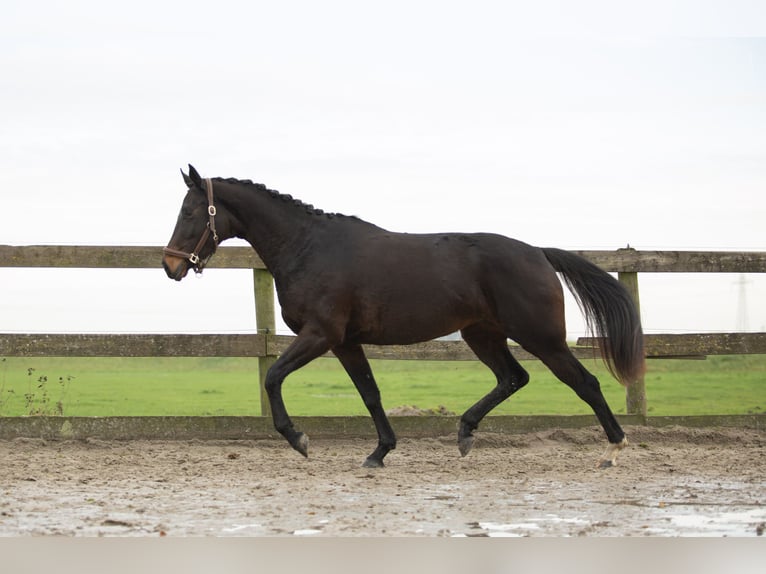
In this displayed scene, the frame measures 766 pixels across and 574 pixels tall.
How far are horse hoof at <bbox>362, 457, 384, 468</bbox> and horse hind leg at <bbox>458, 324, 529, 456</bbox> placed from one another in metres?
0.66

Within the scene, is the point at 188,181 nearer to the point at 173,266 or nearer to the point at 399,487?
the point at 173,266

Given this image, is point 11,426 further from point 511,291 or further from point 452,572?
point 452,572

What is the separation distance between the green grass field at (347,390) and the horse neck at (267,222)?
8.75ft

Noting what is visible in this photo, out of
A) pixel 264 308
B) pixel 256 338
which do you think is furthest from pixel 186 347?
pixel 264 308

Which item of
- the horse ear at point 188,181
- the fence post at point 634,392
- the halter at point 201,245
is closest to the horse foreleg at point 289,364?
the halter at point 201,245

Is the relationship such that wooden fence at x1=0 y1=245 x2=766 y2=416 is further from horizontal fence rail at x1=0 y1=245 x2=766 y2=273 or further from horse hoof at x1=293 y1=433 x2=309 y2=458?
horse hoof at x1=293 y1=433 x2=309 y2=458

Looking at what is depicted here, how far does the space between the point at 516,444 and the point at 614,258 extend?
1809mm

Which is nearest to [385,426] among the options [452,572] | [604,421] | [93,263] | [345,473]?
[345,473]

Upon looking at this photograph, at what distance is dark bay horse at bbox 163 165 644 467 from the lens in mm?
6594

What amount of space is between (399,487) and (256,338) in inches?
99.5

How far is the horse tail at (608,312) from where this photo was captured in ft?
22.7

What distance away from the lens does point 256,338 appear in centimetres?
779

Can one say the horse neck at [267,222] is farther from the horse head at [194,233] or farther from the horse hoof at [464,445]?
the horse hoof at [464,445]

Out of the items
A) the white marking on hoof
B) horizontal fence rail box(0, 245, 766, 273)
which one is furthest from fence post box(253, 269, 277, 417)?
the white marking on hoof
